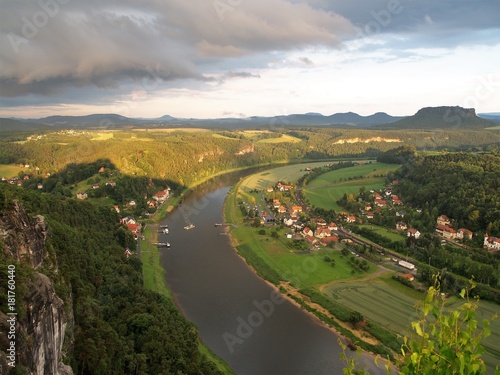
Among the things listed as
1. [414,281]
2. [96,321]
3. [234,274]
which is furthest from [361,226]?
[96,321]

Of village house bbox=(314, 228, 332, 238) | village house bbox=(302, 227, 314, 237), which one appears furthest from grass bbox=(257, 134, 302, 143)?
village house bbox=(314, 228, 332, 238)

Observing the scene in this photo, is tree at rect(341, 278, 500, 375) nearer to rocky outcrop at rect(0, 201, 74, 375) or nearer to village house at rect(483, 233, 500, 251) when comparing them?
rocky outcrop at rect(0, 201, 74, 375)

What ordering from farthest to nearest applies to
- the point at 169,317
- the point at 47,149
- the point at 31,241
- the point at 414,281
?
the point at 47,149 → the point at 414,281 → the point at 169,317 → the point at 31,241

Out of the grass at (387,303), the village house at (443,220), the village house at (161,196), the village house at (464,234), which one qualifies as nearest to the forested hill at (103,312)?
the grass at (387,303)

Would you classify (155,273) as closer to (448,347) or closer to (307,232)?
(307,232)

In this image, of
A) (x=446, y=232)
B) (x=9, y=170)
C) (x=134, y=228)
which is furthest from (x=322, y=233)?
(x=9, y=170)

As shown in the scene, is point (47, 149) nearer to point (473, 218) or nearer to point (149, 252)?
point (149, 252)

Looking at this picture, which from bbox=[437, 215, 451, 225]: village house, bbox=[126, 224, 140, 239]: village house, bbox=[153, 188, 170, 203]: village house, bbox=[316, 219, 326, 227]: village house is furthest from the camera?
bbox=[153, 188, 170, 203]: village house

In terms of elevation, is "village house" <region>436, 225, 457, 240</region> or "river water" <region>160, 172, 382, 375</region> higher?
"village house" <region>436, 225, 457, 240</region>

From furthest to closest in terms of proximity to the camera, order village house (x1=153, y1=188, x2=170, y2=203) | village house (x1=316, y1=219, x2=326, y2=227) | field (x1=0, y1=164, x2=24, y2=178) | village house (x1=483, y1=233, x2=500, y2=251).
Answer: field (x1=0, y1=164, x2=24, y2=178)
village house (x1=153, y1=188, x2=170, y2=203)
village house (x1=316, y1=219, x2=326, y2=227)
village house (x1=483, y1=233, x2=500, y2=251)
